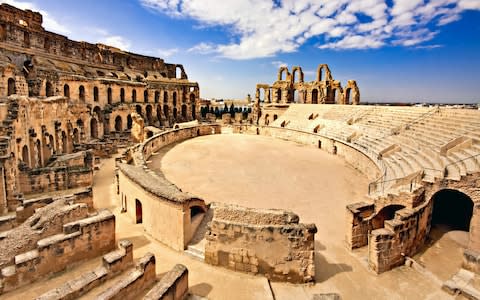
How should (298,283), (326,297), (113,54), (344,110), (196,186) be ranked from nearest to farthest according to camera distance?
(326,297)
(298,283)
(196,186)
(344,110)
(113,54)

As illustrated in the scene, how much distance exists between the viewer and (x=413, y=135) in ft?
51.6

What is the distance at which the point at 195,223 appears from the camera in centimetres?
862

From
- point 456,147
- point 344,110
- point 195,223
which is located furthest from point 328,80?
point 195,223

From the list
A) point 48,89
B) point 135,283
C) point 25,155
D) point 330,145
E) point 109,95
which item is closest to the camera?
point 135,283

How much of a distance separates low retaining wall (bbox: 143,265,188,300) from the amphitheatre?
1.0 inches

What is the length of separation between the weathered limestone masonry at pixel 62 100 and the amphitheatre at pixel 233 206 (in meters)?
0.12

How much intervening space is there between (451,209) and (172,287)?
10839mm

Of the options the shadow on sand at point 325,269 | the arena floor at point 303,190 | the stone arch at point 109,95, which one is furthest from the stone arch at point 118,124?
the shadow on sand at point 325,269

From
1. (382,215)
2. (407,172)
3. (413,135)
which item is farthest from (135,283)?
(413,135)

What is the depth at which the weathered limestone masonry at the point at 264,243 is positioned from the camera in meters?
6.32

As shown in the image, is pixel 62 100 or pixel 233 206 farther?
pixel 62 100

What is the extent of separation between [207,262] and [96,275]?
2.57 meters

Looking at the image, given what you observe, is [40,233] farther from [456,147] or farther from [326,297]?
[456,147]

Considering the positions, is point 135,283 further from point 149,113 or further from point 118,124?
point 149,113
